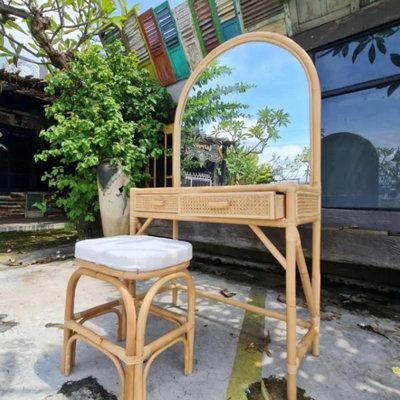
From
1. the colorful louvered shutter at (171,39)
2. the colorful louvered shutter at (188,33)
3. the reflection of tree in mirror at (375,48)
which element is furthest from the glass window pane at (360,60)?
the colorful louvered shutter at (171,39)

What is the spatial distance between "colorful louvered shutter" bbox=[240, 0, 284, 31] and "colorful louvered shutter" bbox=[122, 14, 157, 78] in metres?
1.48

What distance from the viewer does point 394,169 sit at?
2248 millimetres

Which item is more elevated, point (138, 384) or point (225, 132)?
point (225, 132)

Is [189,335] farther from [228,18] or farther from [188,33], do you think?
[188,33]

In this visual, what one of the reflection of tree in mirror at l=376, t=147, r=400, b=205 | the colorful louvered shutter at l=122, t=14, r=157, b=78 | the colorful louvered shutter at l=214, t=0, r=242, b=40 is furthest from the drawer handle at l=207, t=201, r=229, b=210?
the colorful louvered shutter at l=122, t=14, r=157, b=78

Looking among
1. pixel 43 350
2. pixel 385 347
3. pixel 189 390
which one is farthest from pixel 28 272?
pixel 385 347

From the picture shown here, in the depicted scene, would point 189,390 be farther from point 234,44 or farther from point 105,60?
point 105,60

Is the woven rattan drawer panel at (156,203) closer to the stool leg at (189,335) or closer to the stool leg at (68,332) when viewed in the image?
the stool leg at (189,335)

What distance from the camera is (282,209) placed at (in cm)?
118

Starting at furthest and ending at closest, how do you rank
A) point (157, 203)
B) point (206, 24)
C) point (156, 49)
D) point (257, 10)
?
1. point (156, 49)
2. point (206, 24)
3. point (257, 10)
4. point (157, 203)

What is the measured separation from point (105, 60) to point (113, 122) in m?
0.98

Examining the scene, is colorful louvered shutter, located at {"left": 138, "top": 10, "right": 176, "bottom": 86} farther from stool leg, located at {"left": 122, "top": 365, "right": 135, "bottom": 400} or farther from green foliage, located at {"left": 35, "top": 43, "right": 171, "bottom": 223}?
stool leg, located at {"left": 122, "top": 365, "right": 135, "bottom": 400}

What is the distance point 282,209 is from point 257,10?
8.32 feet

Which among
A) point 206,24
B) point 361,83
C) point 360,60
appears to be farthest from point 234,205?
point 206,24
